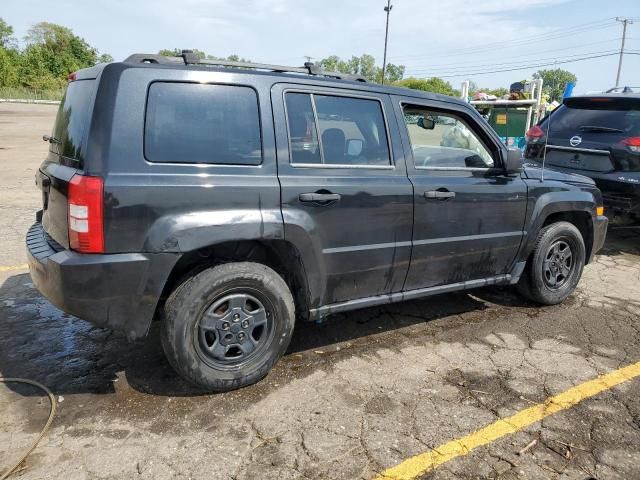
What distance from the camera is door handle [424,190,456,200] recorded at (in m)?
3.62

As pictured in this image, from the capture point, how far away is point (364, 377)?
11.0 feet

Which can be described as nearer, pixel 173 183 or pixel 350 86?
pixel 173 183

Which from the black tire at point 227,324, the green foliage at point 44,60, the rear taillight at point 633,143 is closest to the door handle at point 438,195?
the black tire at point 227,324

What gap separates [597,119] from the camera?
6.39m

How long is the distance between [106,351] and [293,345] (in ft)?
4.38

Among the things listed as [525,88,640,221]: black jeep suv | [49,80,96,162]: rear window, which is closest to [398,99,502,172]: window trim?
[49,80,96,162]: rear window

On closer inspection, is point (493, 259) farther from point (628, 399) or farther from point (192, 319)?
point (192, 319)

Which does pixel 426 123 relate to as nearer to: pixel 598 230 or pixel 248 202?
pixel 248 202

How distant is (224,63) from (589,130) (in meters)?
5.15

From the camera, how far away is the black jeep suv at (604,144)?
19.8 ft

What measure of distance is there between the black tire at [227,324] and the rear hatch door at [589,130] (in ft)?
15.7

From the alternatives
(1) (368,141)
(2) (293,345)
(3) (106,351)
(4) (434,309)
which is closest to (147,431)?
(3) (106,351)

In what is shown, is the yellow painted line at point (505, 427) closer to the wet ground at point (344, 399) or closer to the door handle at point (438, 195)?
the wet ground at point (344, 399)

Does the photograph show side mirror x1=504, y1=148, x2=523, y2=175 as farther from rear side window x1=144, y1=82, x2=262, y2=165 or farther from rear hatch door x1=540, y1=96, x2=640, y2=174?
rear hatch door x1=540, y1=96, x2=640, y2=174
